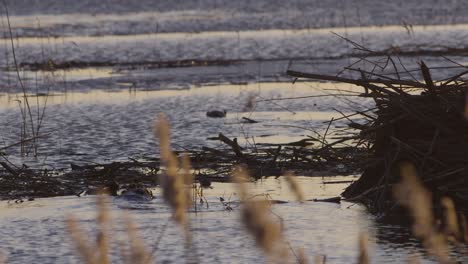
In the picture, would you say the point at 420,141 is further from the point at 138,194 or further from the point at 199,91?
the point at 199,91

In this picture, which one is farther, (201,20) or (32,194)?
(201,20)

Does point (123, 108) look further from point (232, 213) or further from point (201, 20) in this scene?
point (201, 20)

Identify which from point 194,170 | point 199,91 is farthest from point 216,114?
point 194,170

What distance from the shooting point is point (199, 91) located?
52.5ft

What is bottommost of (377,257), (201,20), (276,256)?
(377,257)

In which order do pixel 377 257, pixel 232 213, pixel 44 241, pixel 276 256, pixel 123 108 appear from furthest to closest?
pixel 123 108 → pixel 232 213 → pixel 44 241 → pixel 377 257 → pixel 276 256

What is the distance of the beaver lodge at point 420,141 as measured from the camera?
6.95 m

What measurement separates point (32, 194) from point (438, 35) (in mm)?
18381

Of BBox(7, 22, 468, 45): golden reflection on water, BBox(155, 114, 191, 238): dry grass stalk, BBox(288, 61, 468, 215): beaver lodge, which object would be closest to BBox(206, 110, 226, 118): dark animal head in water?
BBox(288, 61, 468, 215): beaver lodge

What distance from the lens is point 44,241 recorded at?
20.3 feet

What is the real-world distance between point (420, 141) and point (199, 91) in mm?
9043

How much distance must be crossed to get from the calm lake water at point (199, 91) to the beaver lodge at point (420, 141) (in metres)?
0.28

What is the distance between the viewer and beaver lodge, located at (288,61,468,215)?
695 centimetres

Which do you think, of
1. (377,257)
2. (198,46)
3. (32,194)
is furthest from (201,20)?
(377,257)
